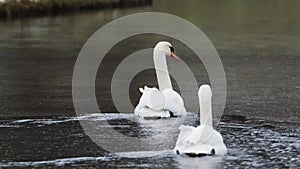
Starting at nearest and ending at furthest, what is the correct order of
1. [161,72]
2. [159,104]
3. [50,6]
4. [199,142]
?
[199,142]
[159,104]
[161,72]
[50,6]

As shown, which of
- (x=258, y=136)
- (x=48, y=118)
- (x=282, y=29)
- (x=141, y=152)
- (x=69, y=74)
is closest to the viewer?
(x=141, y=152)

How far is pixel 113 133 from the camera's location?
12.0m

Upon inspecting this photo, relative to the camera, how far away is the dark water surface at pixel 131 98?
1022 centimetres

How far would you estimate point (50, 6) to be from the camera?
4569 centimetres

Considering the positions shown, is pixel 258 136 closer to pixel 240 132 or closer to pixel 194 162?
pixel 240 132

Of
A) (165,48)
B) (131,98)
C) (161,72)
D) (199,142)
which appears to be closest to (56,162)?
(199,142)

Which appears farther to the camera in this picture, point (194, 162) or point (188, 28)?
point (188, 28)

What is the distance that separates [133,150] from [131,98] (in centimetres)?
514

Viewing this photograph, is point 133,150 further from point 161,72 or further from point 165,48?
point 165,48

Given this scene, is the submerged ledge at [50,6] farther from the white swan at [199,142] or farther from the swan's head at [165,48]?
the white swan at [199,142]

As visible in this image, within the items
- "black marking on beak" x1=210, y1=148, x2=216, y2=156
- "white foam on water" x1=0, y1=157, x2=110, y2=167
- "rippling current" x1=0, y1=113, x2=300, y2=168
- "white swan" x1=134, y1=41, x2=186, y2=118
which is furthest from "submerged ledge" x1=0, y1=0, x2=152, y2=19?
"black marking on beak" x1=210, y1=148, x2=216, y2=156

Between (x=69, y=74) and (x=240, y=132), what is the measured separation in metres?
8.89

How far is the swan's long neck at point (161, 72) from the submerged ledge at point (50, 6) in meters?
27.7

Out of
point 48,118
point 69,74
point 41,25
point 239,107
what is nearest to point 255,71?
point 69,74
